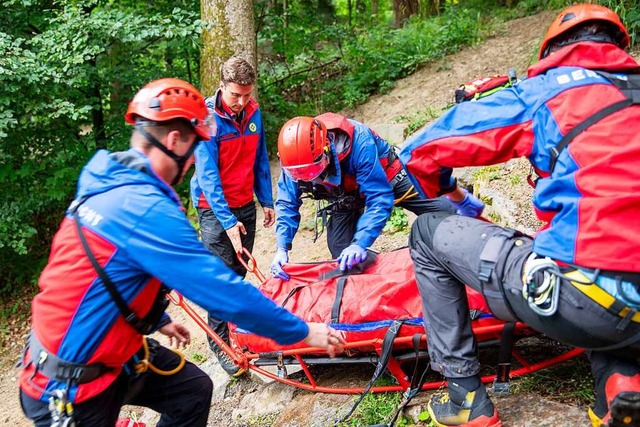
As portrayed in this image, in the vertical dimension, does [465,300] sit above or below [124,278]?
below

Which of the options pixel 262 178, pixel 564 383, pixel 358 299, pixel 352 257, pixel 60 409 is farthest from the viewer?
pixel 262 178

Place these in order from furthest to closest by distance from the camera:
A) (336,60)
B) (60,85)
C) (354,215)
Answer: (336,60) < (60,85) < (354,215)

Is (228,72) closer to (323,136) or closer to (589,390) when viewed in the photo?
(323,136)

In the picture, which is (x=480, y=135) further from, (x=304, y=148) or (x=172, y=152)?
(x=304, y=148)

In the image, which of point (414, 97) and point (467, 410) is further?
point (414, 97)

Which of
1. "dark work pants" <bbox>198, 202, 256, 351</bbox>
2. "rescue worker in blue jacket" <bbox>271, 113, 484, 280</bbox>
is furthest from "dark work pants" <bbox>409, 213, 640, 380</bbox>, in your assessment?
"dark work pants" <bbox>198, 202, 256, 351</bbox>

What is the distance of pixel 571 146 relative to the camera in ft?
7.77

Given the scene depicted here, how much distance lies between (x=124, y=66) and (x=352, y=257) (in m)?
6.33

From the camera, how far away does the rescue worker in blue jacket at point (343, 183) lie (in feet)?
13.6

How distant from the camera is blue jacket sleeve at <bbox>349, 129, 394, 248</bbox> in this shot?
4.37 m

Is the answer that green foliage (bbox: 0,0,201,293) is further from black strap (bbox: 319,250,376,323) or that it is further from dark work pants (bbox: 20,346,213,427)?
dark work pants (bbox: 20,346,213,427)

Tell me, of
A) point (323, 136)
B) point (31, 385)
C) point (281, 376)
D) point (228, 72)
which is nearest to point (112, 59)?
point (228, 72)

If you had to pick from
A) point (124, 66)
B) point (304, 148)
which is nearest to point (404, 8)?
point (124, 66)

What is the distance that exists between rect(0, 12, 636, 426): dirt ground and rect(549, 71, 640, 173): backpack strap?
13.0ft
